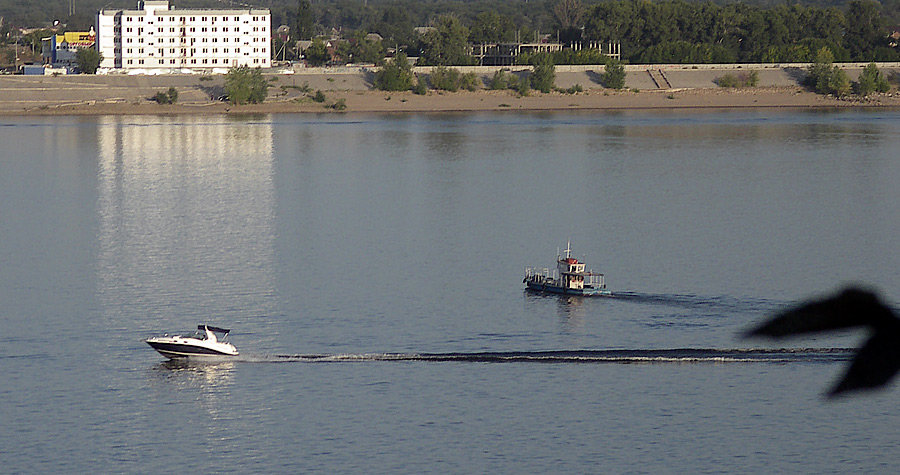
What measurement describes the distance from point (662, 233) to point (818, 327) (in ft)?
139

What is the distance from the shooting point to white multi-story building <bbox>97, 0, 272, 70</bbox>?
13825 cm

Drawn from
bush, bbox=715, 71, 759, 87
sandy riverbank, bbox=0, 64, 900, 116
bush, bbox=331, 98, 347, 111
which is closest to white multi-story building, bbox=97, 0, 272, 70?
sandy riverbank, bbox=0, 64, 900, 116

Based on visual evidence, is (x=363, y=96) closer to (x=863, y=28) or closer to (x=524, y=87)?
(x=524, y=87)

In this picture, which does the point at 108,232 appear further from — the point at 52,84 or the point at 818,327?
the point at 52,84

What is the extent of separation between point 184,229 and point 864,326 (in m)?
45.0

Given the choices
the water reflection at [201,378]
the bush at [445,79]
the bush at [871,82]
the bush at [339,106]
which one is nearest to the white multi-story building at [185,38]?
the bush at [339,106]

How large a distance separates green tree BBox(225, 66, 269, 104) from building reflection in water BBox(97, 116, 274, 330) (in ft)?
90.3

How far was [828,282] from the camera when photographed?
108ft

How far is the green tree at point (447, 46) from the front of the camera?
136125 mm

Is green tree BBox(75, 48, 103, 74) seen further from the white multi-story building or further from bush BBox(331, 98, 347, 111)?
bush BBox(331, 98, 347, 111)

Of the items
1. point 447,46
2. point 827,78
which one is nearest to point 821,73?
point 827,78

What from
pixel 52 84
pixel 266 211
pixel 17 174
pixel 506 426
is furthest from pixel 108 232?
pixel 52 84

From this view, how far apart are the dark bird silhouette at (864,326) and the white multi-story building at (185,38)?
138774 millimetres

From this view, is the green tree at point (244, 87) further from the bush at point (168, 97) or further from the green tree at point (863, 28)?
the green tree at point (863, 28)
